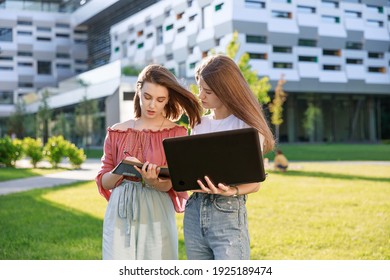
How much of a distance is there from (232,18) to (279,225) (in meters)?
2.07

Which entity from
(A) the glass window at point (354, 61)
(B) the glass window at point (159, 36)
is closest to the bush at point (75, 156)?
(B) the glass window at point (159, 36)

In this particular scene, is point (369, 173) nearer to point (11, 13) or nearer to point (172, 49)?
point (172, 49)

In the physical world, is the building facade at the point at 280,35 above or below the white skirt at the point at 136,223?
above

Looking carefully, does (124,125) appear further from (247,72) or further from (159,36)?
(247,72)

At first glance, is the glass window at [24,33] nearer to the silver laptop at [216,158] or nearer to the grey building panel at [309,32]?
the grey building panel at [309,32]

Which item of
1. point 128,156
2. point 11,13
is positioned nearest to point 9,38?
point 11,13

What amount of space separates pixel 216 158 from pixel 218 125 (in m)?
0.18

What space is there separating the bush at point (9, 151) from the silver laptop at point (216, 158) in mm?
8865

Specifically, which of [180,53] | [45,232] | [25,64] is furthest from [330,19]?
[45,232]

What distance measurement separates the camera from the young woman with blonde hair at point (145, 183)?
1763 millimetres

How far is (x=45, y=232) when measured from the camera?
3.98m

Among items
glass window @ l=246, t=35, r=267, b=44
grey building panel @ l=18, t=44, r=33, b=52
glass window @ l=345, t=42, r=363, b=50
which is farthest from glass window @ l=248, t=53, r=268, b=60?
grey building panel @ l=18, t=44, r=33, b=52

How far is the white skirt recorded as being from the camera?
69.5 inches

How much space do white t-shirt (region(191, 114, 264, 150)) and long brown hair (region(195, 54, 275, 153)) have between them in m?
0.03
